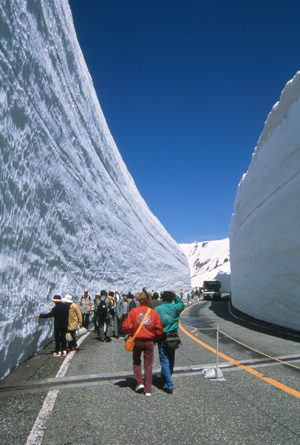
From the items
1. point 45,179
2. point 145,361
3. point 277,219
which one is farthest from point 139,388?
point 277,219

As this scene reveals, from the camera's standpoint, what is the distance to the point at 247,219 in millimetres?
22141

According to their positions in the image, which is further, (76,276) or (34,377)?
(76,276)

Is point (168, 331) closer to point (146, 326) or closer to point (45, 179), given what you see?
point (146, 326)

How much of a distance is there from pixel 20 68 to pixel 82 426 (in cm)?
795

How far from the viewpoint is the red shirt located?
16.2 feet

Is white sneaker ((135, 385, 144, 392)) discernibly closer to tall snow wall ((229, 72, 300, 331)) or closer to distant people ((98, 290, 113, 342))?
distant people ((98, 290, 113, 342))

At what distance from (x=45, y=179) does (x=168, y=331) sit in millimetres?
6667

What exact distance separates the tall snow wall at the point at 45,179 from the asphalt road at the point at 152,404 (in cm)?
137

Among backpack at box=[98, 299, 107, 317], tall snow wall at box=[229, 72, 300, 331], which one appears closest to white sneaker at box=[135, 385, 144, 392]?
backpack at box=[98, 299, 107, 317]

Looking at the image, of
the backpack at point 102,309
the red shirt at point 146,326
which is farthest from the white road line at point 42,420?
the backpack at point 102,309

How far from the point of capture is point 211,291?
135 feet

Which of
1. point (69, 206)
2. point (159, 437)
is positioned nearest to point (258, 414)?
point (159, 437)

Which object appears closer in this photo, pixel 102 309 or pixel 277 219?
pixel 102 309

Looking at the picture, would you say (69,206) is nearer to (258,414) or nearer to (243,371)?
(243,371)
